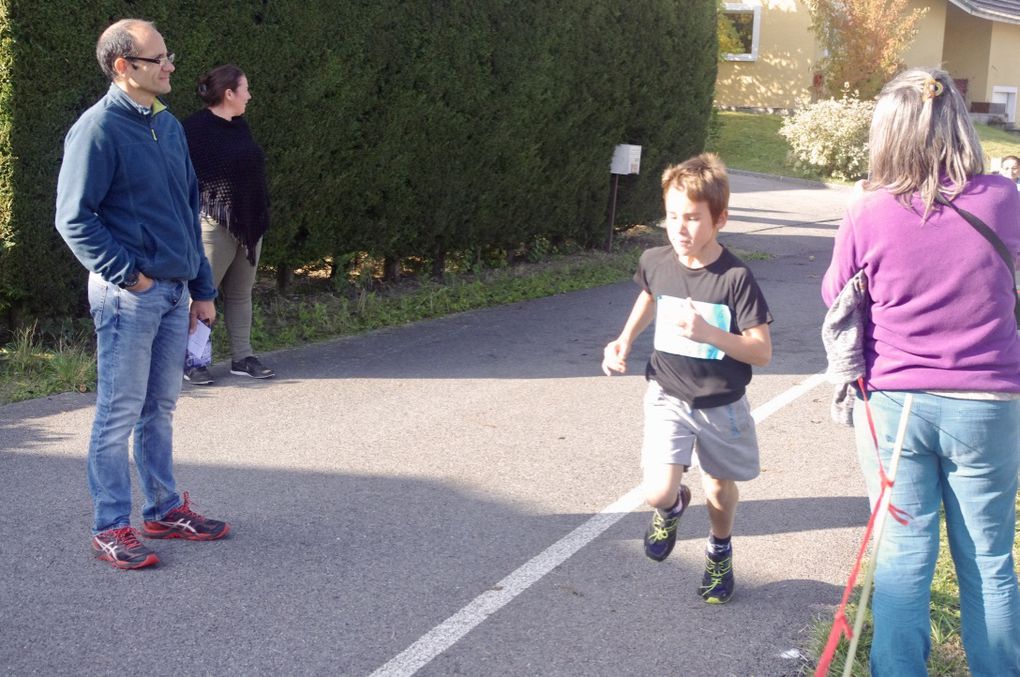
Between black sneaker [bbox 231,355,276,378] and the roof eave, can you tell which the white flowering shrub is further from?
black sneaker [bbox 231,355,276,378]

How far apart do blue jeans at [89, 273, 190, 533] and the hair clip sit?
306 cm

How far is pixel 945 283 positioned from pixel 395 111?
24.7 feet

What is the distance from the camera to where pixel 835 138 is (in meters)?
27.0

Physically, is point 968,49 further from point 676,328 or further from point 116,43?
point 116,43

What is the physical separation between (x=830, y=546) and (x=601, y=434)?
76.3 inches

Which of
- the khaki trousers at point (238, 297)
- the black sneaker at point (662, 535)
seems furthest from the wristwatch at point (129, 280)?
the khaki trousers at point (238, 297)

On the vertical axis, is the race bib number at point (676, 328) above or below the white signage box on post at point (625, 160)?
below

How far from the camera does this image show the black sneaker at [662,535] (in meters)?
4.51

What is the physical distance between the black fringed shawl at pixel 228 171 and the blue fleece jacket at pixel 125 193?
8.70ft

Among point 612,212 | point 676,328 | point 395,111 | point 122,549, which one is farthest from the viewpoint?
point 612,212

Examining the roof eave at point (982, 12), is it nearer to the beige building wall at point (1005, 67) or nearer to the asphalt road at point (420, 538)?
the beige building wall at point (1005, 67)

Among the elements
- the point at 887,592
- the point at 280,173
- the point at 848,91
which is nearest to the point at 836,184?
the point at 848,91

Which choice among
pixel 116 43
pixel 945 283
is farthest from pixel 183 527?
pixel 945 283

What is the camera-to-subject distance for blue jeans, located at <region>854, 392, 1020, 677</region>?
3285 millimetres
